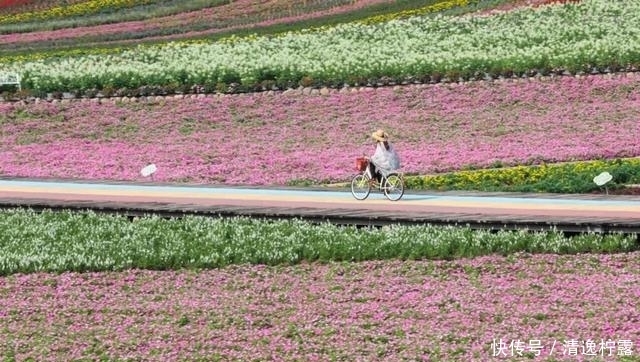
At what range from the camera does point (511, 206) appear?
3117 centimetres

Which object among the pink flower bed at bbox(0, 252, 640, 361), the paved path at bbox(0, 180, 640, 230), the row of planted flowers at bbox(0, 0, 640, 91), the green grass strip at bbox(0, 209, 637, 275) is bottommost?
the pink flower bed at bbox(0, 252, 640, 361)

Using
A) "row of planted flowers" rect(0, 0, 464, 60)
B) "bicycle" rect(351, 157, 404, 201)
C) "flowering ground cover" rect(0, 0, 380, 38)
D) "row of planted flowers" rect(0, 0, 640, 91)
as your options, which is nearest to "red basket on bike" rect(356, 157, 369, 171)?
"bicycle" rect(351, 157, 404, 201)

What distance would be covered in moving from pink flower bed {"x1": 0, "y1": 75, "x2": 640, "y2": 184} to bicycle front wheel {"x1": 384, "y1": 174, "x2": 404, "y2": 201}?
616 cm

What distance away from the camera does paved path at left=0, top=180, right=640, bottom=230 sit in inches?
1165

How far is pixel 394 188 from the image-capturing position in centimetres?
3269

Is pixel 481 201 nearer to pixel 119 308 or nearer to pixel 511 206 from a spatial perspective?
pixel 511 206

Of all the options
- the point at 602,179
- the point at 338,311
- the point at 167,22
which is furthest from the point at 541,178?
the point at 167,22

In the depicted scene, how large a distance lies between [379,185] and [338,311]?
789cm

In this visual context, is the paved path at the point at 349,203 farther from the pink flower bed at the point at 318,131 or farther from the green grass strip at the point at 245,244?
the pink flower bed at the point at 318,131

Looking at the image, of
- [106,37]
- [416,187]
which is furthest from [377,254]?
[106,37]

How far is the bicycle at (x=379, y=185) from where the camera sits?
107 ft

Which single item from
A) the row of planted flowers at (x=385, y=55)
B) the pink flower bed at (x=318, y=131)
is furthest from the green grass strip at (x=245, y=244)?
the row of planted flowers at (x=385, y=55)

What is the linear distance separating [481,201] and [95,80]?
23.7m

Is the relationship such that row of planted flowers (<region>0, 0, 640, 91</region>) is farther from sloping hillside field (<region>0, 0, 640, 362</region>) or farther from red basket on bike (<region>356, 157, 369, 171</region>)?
red basket on bike (<region>356, 157, 369, 171</region>)
